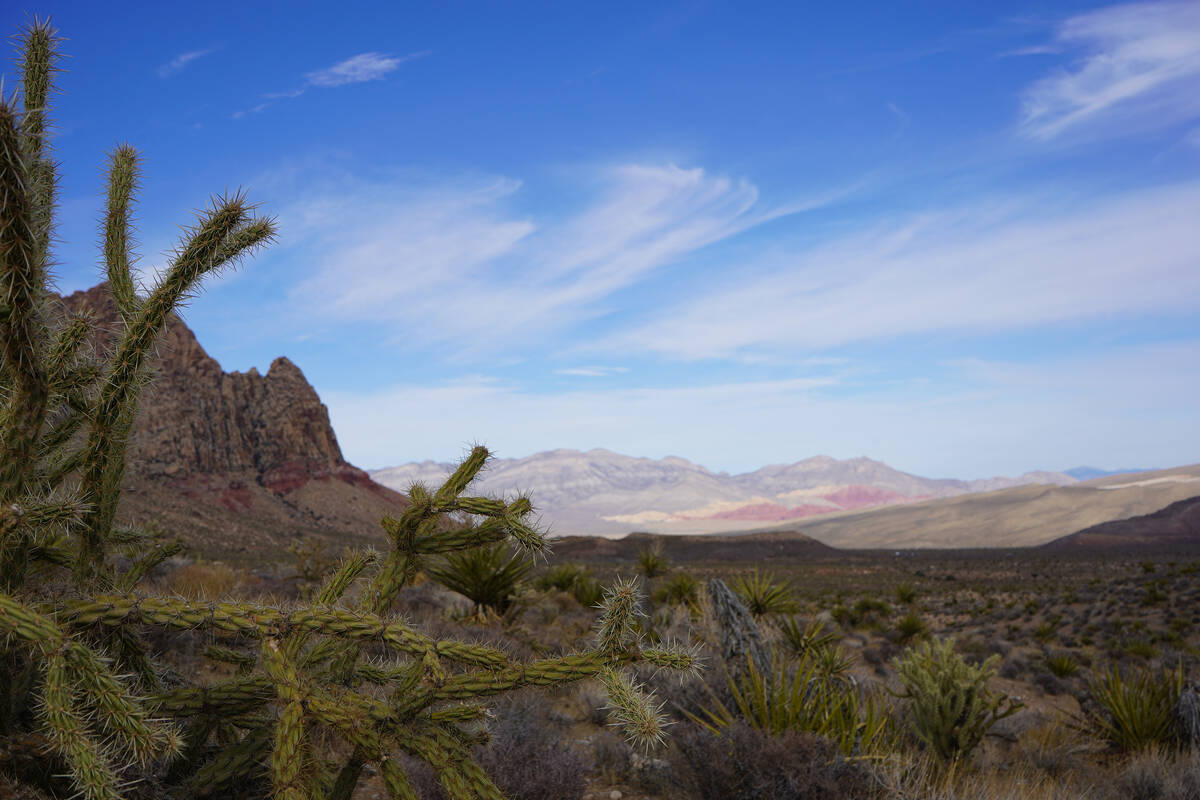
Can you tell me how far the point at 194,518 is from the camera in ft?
168

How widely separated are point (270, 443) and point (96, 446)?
80.1 meters

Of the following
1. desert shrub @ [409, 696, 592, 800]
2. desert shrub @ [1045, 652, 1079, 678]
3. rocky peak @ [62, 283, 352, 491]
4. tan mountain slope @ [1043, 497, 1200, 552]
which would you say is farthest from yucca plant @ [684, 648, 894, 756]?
tan mountain slope @ [1043, 497, 1200, 552]

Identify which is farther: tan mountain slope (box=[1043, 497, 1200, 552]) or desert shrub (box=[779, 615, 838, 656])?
tan mountain slope (box=[1043, 497, 1200, 552])

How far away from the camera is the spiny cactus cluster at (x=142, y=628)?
86.5 inches

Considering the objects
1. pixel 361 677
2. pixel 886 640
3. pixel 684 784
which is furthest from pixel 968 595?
pixel 361 677

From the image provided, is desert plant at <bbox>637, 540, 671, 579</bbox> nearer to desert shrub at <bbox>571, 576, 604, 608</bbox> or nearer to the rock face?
desert shrub at <bbox>571, 576, 604, 608</bbox>

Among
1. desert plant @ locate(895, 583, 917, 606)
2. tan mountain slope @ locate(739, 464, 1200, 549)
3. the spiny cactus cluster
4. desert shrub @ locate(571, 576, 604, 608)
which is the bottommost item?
tan mountain slope @ locate(739, 464, 1200, 549)

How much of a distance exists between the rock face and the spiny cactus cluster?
161 ft

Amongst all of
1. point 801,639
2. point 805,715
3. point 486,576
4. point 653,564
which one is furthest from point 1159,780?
point 653,564

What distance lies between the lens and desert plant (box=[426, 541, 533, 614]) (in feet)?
36.2

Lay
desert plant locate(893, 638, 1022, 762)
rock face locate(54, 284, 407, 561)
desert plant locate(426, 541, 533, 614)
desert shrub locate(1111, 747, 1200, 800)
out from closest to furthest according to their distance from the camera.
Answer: desert shrub locate(1111, 747, 1200, 800), desert plant locate(893, 638, 1022, 762), desert plant locate(426, 541, 533, 614), rock face locate(54, 284, 407, 561)

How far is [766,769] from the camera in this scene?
4.82 metres

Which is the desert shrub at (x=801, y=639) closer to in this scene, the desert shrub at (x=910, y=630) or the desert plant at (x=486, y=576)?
the desert plant at (x=486, y=576)

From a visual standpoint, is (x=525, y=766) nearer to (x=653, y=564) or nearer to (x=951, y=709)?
(x=951, y=709)
